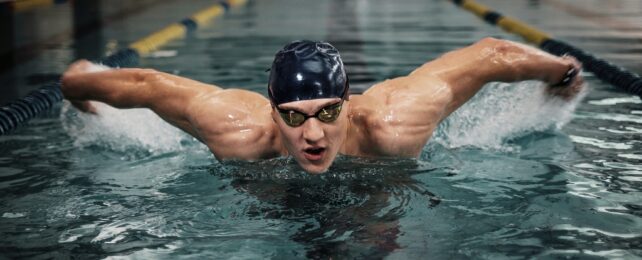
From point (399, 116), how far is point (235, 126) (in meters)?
0.56

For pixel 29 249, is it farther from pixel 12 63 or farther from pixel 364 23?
pixel 364 23

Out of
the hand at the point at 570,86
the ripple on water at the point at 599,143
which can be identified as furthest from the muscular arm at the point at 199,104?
the ripple on water at the point at 599,143

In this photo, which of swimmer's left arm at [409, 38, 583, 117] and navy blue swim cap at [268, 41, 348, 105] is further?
swimmer's left arm at [409, 38, 583, 117]

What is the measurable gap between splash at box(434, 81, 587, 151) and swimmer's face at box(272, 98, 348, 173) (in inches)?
42.5

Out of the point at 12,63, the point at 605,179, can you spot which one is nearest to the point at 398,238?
the point at 605,179

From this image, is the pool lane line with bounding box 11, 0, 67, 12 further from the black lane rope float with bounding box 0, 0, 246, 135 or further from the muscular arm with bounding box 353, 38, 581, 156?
the muscular arm with bounding box 353, 38, 581, 156

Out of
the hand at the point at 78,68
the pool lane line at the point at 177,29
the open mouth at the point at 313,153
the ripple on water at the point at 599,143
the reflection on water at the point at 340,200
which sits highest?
the hand at the point at 78,68

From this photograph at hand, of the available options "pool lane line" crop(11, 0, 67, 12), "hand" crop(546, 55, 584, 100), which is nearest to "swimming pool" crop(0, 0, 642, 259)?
"hand" crop(546, 55, 584, 100)

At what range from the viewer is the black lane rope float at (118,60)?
4.58 m

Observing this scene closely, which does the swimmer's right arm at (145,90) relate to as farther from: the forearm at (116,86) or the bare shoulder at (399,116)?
the bare shoulder at (399,116)

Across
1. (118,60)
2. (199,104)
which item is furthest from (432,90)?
(118,60)

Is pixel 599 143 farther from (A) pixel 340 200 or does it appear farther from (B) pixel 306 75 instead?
(B) pixel 306 75

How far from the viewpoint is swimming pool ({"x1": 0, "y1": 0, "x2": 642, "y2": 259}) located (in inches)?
102

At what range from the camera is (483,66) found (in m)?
3.37
